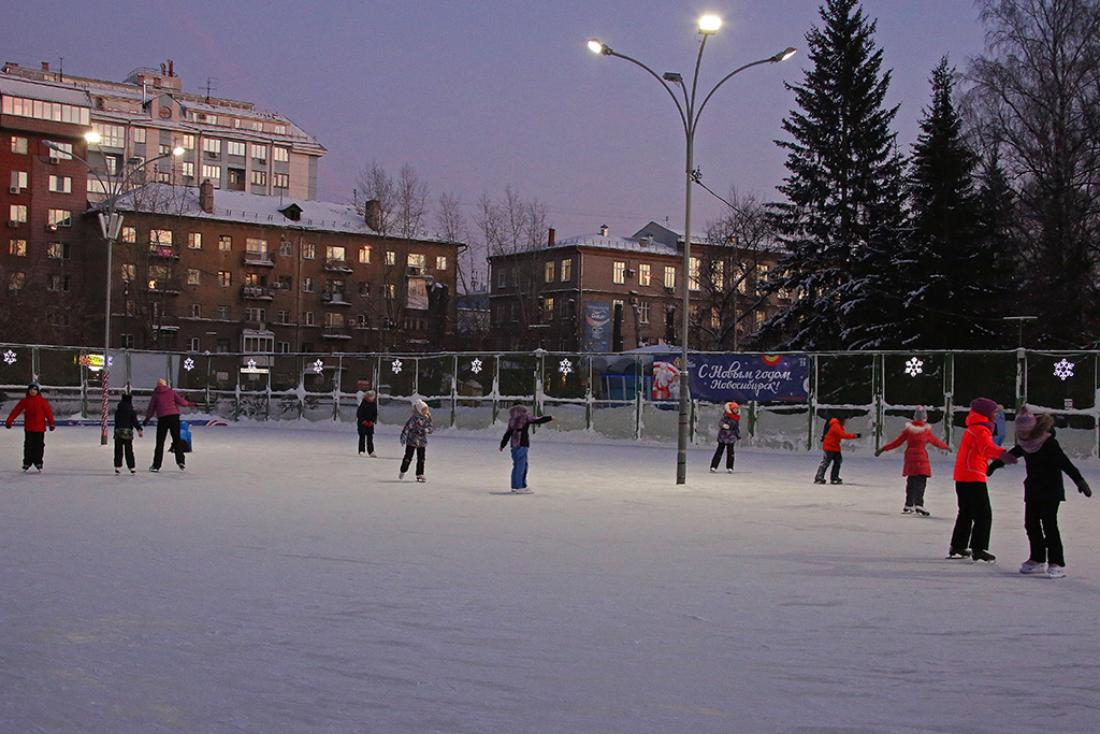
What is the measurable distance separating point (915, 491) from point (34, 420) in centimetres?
1469

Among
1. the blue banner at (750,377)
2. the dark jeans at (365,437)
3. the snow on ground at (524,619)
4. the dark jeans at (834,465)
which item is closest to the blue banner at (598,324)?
the blue banner at (750,377)

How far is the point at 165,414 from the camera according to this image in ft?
65.9

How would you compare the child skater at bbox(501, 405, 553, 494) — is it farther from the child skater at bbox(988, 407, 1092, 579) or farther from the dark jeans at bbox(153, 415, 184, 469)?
the child skater at bbox(988, 407, 1092, 579)

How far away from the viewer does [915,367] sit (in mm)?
28969

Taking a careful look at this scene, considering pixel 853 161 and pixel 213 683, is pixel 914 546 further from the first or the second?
pixel 853 161

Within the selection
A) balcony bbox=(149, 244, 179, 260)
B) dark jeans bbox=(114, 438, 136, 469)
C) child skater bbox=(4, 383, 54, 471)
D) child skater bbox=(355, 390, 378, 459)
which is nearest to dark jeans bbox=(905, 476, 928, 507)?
dark jeans bbox=(114, 438, 136, 469)

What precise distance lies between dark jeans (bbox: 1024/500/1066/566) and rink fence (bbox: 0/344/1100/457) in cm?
1667

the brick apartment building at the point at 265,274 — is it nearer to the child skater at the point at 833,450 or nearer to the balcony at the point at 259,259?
the balcony at the point at 259,259

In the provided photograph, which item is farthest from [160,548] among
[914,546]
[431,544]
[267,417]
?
[267,417]

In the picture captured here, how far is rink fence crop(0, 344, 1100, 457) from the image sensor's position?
27125 millimetres

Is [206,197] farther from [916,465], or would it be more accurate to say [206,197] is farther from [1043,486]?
[1043,486]

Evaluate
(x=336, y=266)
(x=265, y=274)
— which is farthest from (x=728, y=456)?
(x=265, y=274)

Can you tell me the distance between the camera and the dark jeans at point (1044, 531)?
34.3 feet

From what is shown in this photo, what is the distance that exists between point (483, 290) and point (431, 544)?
257ft
